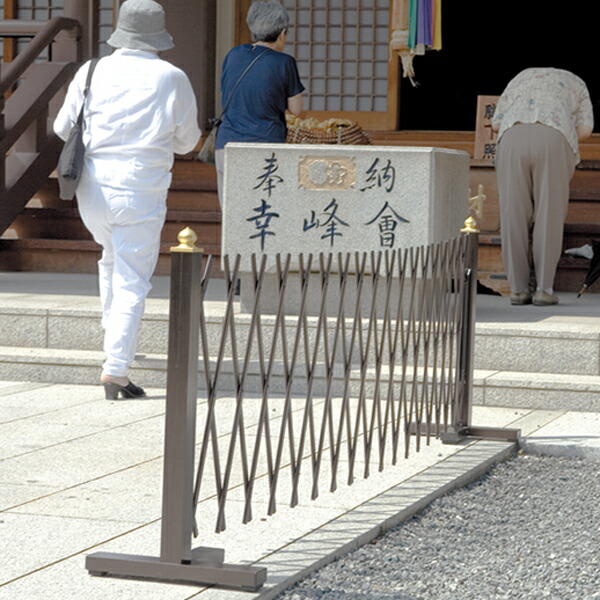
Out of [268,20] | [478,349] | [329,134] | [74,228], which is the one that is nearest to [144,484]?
[478,349]

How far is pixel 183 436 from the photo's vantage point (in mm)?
3646

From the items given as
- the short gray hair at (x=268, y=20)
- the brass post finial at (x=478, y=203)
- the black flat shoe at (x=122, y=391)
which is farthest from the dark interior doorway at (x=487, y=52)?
the black flat shoe at (x=122, y=391)

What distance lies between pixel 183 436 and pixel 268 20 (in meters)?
4.55

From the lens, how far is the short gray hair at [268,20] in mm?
7684

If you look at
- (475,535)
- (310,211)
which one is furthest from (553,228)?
(475,535)

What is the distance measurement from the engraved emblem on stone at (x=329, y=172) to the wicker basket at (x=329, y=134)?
7.11 ft

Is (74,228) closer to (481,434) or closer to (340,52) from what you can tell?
(340,52)

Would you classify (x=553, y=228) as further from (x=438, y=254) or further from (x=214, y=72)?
(x=214, y=72)

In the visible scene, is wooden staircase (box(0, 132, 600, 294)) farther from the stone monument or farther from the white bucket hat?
the white bucket hat

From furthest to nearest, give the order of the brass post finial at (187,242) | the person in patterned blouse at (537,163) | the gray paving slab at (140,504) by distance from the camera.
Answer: the person in patterned blouse at (537,163) < the gray paving slab at (140,504) < the brass post finial at (187,242)

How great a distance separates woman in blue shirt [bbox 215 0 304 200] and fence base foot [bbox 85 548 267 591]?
4.46m

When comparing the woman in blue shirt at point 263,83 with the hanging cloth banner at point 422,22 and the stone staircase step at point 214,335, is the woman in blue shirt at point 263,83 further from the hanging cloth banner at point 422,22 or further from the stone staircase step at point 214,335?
the hanging cloth banner at point 422,22

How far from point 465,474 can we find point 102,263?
2.28m

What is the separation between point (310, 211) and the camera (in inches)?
288
